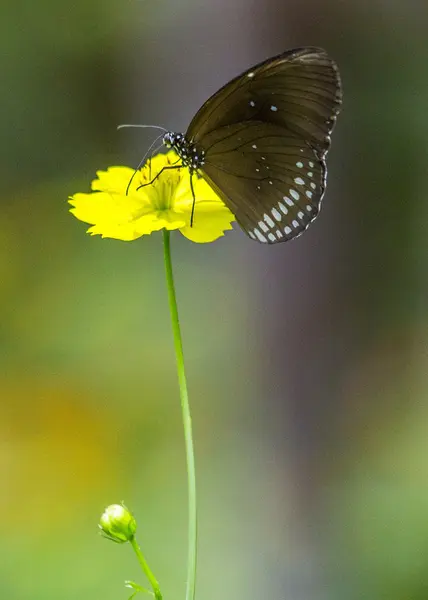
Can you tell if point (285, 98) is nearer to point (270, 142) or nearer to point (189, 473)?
point (270, 142)

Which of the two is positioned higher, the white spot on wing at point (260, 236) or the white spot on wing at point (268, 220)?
the white spot on wing at point (268, 220)

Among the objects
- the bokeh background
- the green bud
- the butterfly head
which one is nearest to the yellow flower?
the butterfly head

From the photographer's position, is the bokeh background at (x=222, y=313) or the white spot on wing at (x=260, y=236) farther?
the bokeh background at (x=222, y=313)

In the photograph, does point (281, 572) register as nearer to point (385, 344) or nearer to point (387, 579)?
point (387, 579)

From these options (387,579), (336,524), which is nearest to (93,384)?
(336,524)

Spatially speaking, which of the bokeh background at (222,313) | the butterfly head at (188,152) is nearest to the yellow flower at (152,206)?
the butterfly head at (188,152)

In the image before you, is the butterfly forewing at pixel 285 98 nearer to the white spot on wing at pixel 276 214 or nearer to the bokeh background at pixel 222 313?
the white spot on wing at pixel 276 214

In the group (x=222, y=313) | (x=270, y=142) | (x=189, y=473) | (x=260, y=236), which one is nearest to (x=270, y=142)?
(x=270, y=142)
